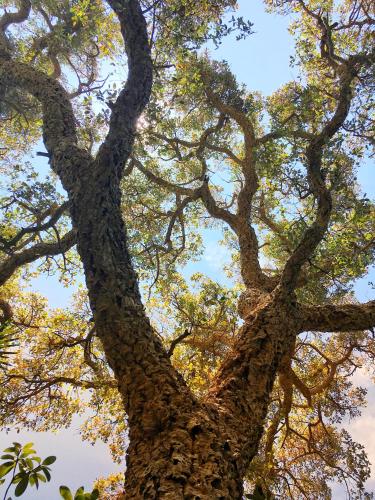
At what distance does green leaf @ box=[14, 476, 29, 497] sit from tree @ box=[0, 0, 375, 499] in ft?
2.52

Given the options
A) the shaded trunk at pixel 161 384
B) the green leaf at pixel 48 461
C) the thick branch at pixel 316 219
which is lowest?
the green leaf at pixel 48 461

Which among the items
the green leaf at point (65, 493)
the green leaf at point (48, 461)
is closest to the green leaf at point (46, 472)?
the green leaf at point (48, 461)

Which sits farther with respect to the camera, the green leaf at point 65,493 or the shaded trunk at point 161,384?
the shaded trunk at point 161,384

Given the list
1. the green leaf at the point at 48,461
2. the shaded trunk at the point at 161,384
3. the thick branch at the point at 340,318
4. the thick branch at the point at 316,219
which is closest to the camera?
the shaded trunk at the point at 161,384

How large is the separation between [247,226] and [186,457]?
19.2 ft

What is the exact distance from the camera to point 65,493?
93.7 inches

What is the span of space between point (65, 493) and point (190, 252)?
33.0ft

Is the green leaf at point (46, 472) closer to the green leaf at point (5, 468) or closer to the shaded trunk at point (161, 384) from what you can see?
the green leaf at point (5, 468)

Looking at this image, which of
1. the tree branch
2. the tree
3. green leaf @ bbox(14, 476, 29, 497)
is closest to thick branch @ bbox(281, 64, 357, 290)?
the tree

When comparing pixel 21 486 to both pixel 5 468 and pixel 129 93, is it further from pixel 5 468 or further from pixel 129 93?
pixel 129 93

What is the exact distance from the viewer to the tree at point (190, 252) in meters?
3.30

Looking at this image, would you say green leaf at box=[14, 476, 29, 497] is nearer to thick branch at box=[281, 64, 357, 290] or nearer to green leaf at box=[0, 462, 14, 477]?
green leaf at box=[0, 462, 14, 477]

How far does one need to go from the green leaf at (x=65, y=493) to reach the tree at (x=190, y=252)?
0.46 meters

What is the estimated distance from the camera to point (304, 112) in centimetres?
836
